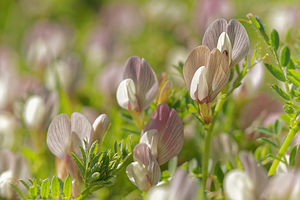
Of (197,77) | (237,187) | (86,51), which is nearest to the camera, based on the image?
(237,187)

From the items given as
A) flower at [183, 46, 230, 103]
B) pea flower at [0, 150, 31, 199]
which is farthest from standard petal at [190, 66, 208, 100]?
pea flower at [0, 150, 31, 199]

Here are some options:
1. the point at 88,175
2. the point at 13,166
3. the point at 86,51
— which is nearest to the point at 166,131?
the point at 88,175

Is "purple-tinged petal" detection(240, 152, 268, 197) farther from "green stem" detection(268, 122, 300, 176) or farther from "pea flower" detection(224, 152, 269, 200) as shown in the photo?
"green stem" detection(268, 122, 300, 176)

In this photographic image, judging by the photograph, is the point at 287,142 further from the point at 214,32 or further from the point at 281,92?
the point at 214,32

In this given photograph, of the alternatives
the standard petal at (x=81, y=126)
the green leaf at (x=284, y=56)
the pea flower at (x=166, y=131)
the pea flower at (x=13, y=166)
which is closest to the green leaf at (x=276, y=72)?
the green leaf at (x=284, y=56)

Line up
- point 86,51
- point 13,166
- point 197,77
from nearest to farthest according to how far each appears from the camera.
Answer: point 197,77 < point 13,166 < point 86,51

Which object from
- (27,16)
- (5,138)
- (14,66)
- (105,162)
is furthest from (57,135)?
(27,16)

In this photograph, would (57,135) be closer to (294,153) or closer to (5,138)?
(294,153)
